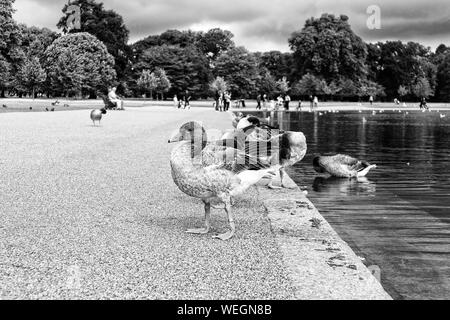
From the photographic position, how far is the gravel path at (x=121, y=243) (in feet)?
13.9

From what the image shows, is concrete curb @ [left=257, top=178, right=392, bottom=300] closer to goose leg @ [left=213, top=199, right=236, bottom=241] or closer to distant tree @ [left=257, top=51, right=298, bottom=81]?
goose leg @ [left=213, top=199, right=236, bottom=241]

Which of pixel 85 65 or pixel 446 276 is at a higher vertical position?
pixel 85 65

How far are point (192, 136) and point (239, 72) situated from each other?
100355mm

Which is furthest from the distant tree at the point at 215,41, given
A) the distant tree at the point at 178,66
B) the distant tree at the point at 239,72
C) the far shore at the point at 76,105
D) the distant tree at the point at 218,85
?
the far shore at the point at 76,105

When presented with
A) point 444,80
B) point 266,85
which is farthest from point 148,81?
point 444,80

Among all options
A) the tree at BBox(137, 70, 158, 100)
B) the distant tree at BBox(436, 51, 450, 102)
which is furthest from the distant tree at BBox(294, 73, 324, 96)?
the distant tree at BBox(436, 51, 450, 102)

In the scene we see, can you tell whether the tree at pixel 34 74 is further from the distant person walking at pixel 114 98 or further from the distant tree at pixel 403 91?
the distant tree at pixel 403 91

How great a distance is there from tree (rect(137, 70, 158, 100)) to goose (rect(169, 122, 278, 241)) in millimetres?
84299

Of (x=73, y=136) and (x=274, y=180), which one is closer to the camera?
(x=274, y=180)

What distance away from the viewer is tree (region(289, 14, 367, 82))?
315 feet

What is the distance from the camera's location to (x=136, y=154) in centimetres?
1399
